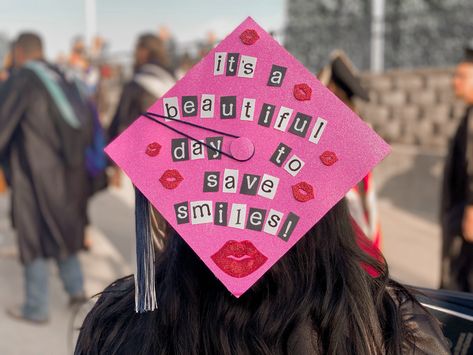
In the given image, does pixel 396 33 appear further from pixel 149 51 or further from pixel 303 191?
pixel 303 191

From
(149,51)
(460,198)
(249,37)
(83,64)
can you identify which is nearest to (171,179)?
(249,37)

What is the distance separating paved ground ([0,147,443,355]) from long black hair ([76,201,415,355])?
2.23 meters

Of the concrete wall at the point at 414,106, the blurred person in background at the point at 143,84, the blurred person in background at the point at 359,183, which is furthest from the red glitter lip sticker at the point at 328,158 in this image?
the concrete wall at the point at 414,106

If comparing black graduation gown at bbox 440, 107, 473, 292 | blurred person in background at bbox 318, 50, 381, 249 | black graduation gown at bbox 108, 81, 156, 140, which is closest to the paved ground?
black graduation gown at bbox 108, 81, 156, 140

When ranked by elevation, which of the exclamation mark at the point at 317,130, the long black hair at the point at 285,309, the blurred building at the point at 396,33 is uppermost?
the blurred building at the point at 396,33

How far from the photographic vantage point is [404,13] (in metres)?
10.3

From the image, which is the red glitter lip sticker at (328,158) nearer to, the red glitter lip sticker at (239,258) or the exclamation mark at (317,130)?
the exclamation mark at (317,130)

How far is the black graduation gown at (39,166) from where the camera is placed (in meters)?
4.88

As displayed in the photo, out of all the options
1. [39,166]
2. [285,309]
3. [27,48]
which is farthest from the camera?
[27,48]

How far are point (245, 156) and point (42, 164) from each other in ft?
12.7

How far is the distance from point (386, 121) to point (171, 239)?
868 cm

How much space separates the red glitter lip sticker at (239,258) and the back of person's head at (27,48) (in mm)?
4105

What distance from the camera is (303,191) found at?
135 centimetres

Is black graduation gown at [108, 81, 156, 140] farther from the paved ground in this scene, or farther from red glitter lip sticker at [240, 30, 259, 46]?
red glitter lip sticker at [240, 30, 259, 46]
